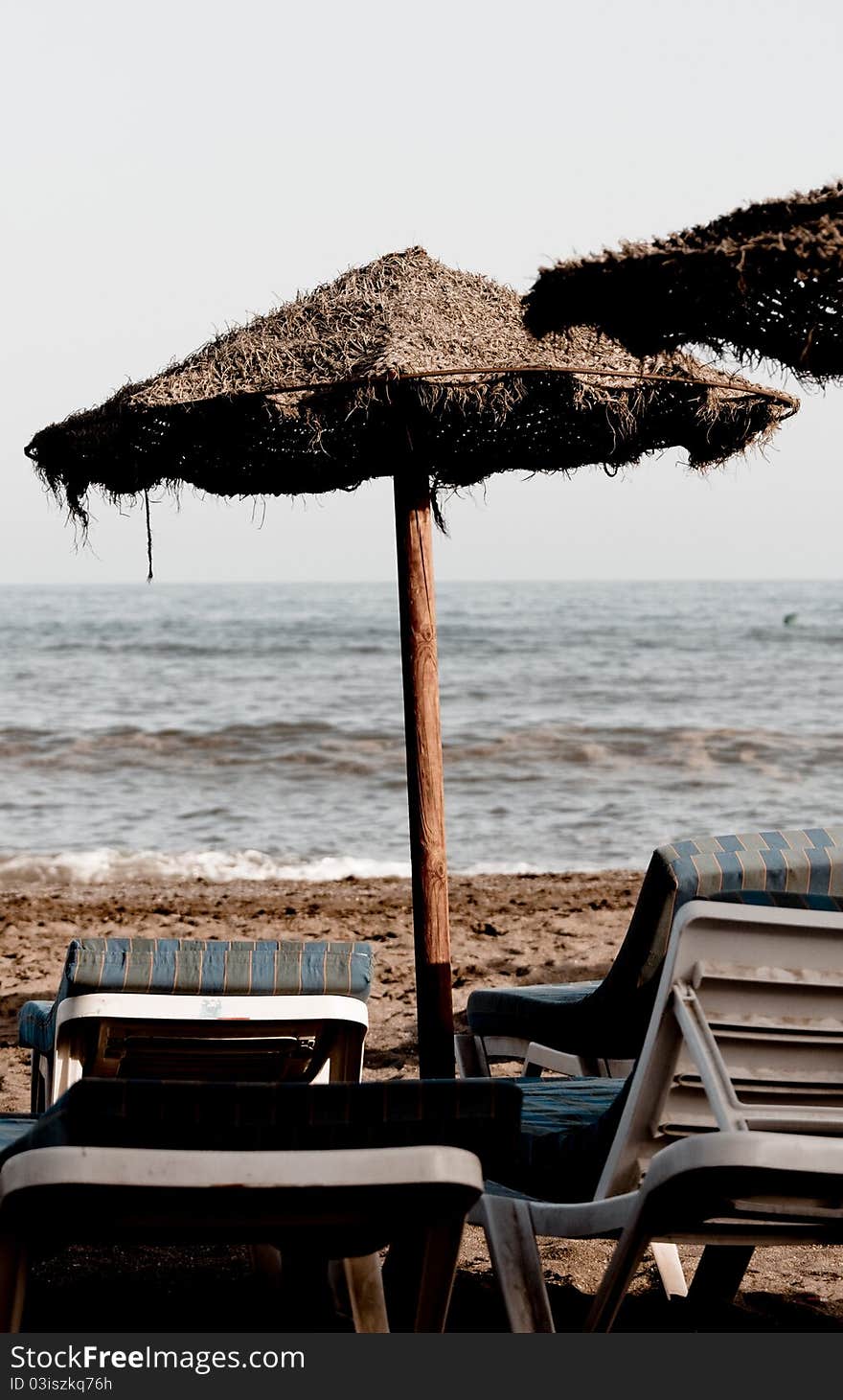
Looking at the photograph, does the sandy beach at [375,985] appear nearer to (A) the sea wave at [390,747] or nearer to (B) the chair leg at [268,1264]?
(B) the chair leg at [268,1264]

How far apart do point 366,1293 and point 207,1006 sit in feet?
3.39

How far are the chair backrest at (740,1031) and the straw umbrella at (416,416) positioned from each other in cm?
222

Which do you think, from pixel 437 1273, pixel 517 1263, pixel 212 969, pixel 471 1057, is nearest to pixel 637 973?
pixel 471 1057

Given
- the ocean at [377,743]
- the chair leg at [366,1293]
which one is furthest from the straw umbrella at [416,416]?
the ocean at [377,743]

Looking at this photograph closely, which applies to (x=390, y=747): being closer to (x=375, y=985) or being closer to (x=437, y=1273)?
(x=375, y=985)

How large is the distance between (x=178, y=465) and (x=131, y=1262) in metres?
2.56

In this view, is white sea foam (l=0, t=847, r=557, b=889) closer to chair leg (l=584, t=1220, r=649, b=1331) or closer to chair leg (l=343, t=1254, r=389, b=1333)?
chair leg (l=343, t=1254, r=389, b=1333)

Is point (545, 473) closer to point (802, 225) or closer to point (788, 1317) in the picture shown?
point (802, 225)

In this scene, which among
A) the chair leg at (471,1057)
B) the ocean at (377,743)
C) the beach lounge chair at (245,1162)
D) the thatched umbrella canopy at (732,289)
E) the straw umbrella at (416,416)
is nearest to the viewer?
the beach lounge chair at (245,1162)

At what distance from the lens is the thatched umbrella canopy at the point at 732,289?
3.33 metres

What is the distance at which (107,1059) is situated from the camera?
3697mm

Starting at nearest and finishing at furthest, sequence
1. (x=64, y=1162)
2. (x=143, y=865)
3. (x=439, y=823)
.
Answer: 1. (x=64, y=1162)
2. (x=439, y=823)
3. (x=143, y=865)

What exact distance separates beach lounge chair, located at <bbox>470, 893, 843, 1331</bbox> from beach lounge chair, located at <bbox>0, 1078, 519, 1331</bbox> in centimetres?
42
